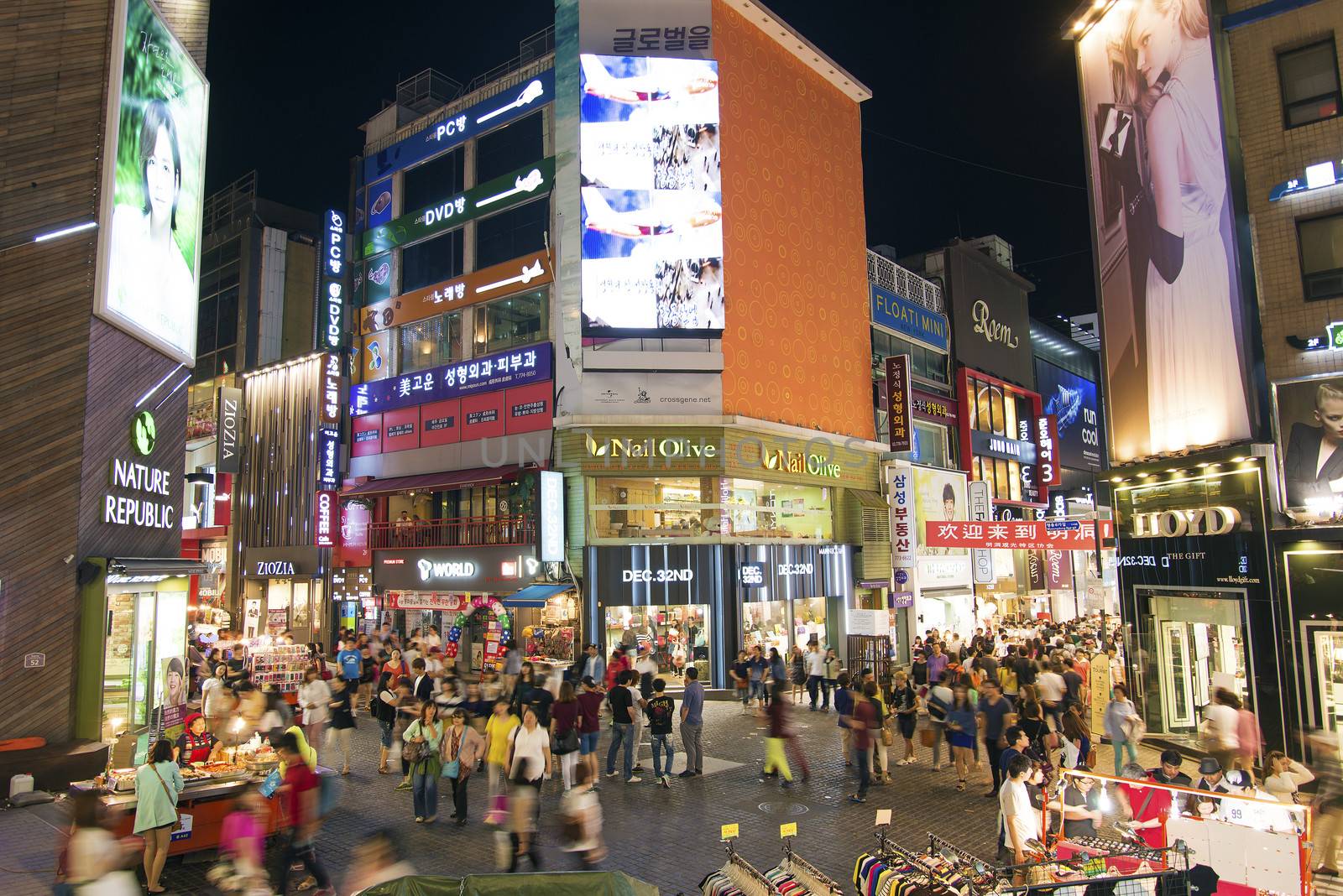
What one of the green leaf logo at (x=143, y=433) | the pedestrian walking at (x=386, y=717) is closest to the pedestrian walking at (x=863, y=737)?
the pedestrian walking at (x=386, y=717)

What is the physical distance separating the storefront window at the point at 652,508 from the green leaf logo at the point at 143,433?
36.5 feet

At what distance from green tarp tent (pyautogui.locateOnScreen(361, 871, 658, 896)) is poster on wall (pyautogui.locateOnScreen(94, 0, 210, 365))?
13.0 meters

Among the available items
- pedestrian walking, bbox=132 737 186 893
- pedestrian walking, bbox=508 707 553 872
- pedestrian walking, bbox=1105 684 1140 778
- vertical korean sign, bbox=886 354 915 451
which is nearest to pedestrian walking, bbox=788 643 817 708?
pedestrian walking, bbox=1105 684 1140 778

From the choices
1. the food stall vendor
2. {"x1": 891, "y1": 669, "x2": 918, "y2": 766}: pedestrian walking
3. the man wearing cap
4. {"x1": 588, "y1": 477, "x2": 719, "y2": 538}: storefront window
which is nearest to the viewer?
the food stall vendor

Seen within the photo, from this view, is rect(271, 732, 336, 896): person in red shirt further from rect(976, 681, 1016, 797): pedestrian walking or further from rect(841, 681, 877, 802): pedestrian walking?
rect(976, 681, 1016, 797): pedestrian walking

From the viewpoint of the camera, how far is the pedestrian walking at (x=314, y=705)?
13.5 metres

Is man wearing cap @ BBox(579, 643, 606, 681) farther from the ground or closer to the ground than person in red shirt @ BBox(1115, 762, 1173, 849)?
farther from the ground

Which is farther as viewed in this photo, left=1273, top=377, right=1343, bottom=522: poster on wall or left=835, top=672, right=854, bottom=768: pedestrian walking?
left=1273, top=377, right=1343, bottom=522: poster on wall

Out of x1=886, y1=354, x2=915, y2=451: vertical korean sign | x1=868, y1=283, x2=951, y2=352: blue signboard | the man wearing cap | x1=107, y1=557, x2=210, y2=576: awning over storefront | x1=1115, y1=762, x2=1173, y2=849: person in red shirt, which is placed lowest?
x1=1115, y1=762, x2=1173, y2=849: person in red shirt

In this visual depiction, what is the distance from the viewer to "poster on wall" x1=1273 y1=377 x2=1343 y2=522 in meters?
13.3

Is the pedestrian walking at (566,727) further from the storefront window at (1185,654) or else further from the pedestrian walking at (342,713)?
the storefront window at (1185,654)

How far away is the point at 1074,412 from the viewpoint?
4922 centimetres

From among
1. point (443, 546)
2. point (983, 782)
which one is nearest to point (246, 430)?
point (443, 546)

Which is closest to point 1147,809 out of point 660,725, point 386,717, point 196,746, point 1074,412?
point 660,725
